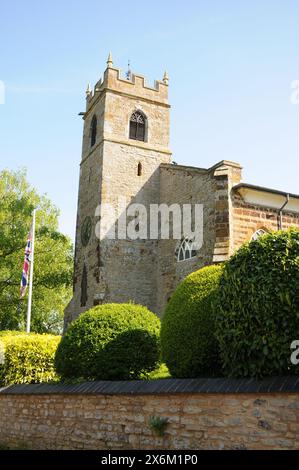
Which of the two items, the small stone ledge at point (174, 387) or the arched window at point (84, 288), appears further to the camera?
the arched window at point (84, 288)

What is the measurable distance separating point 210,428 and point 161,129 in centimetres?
2216

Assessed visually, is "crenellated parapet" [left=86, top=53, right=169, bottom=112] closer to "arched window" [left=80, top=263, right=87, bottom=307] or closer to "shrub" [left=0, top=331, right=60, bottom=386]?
"arched window" [left=80, top=263, right=87, bottom=307]

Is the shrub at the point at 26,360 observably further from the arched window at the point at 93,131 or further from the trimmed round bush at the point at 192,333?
the arched window at the point at 93,131

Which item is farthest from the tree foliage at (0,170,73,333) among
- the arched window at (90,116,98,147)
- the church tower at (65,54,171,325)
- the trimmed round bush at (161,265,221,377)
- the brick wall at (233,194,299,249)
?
the trimmed round bush at (161,265,221,377)

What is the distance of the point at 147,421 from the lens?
7.80 metres

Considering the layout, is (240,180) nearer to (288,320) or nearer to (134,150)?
(134,150)

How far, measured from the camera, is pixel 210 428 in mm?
6867

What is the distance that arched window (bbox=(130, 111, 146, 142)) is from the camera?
86.7ft

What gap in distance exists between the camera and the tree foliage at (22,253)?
28.2m

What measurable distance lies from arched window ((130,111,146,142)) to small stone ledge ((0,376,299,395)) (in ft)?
59.8

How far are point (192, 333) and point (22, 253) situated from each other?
2189 centimetres

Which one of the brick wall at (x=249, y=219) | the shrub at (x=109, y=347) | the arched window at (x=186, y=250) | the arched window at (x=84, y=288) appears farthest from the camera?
the arched window at (x=84, y=288)

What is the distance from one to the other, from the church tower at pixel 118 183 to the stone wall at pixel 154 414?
1263 centimetres

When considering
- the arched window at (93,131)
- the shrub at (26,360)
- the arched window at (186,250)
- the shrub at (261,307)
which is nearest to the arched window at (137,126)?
the arched window at (93,131)
